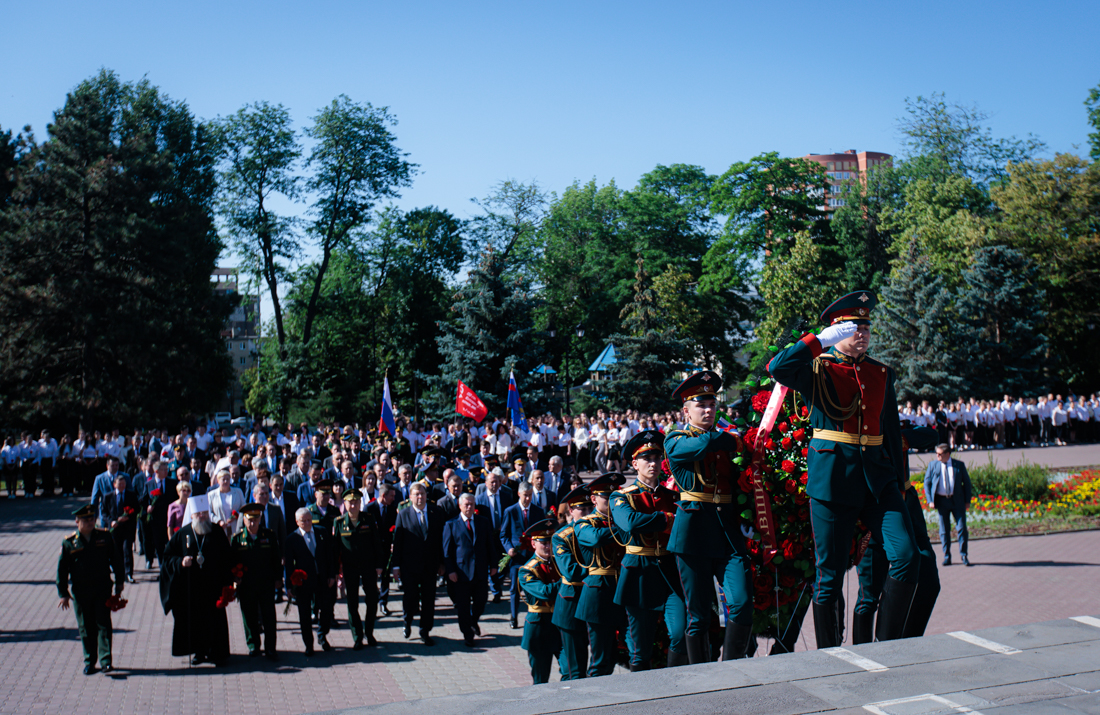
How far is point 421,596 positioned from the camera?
1051 centimetres

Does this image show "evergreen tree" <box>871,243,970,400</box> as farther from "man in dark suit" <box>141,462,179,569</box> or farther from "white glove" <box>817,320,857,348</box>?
"white glove" <box>817,320,857,348</box>

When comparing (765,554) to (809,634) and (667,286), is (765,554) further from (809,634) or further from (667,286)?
(667,286)

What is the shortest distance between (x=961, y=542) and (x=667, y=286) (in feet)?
99.4

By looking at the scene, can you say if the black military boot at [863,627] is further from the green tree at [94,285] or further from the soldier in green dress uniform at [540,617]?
the green tree at [94,285]

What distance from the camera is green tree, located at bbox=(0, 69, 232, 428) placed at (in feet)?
96.1

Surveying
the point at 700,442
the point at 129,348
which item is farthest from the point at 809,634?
the point at 129,348

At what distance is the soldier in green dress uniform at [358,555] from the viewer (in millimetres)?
10305

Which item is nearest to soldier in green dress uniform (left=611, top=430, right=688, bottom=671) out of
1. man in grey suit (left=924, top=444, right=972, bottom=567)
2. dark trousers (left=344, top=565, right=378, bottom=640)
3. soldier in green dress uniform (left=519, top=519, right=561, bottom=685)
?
soldier in green dress uniform (left=519, top=519, right=561, bottom=685)

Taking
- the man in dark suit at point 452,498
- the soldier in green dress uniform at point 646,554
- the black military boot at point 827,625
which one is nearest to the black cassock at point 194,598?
the man in dark suit at point 452,498

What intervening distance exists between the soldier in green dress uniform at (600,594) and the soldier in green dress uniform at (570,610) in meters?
0.09

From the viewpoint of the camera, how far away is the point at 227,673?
9320 millimetres

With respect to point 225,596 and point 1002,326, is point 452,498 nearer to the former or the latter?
point 225,596

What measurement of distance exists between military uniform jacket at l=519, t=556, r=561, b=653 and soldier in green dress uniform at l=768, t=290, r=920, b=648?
2.65 m

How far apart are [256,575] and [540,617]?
3803 millimetres
